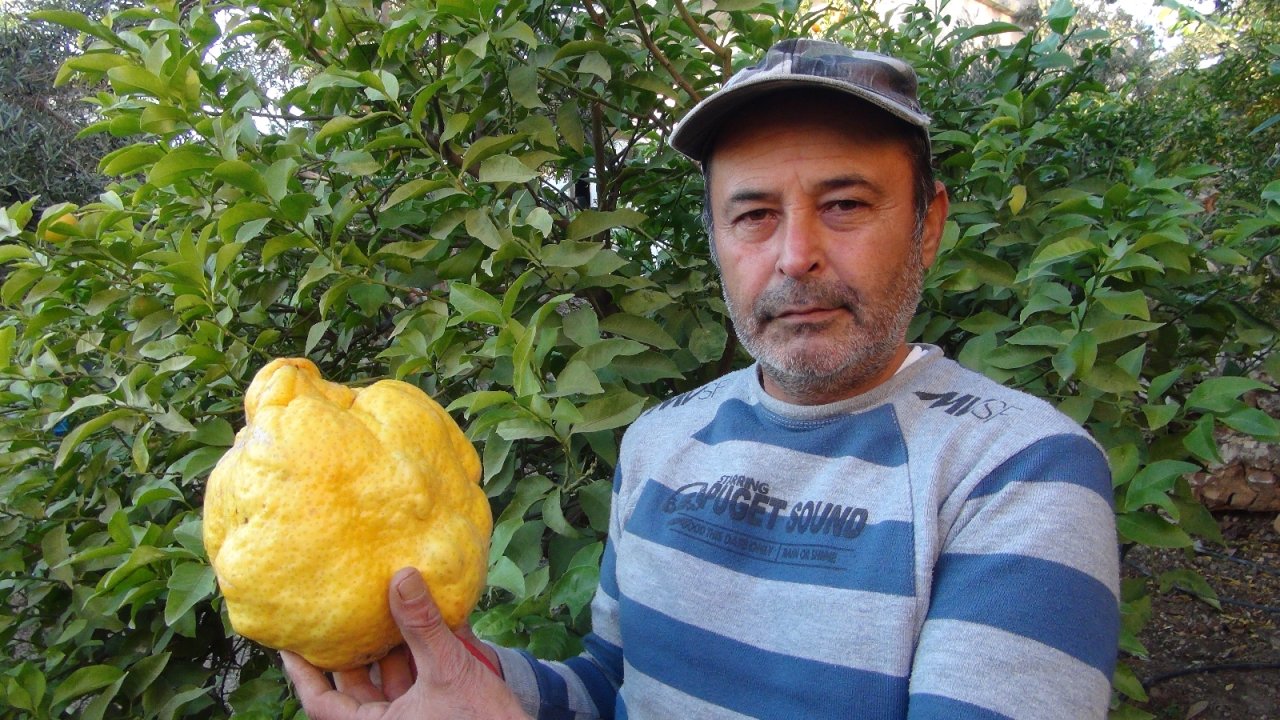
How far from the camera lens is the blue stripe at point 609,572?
155cm

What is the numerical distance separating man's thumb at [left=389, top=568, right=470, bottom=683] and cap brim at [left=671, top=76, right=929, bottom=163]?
34.6 inches

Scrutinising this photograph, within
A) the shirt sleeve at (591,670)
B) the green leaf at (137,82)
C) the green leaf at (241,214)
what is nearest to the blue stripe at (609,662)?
the shirt sleeve at (591,670)

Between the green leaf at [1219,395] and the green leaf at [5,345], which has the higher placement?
the green leaf at [1219,395]

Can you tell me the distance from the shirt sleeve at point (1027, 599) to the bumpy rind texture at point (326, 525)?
607 mm

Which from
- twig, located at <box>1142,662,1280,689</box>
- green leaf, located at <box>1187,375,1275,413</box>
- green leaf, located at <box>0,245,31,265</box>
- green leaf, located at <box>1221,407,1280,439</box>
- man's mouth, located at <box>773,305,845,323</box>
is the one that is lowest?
twig, located at <box>1142,662,1280,689</box>

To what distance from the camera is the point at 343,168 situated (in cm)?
186

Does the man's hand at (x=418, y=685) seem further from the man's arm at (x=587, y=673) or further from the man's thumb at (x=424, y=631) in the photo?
the man's arm at (x=587, y=673)

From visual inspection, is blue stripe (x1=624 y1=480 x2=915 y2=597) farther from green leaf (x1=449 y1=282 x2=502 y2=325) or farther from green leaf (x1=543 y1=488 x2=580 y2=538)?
green leaf (x1=449 y1=282 x2=502 y2=325)

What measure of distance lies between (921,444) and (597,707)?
0.80 metres

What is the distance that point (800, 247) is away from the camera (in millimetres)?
1339

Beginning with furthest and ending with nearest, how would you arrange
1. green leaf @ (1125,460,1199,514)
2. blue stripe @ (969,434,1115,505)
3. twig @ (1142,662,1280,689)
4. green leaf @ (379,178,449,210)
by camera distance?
twig @ (1142,662,1280,689)
green leaf @ (379,178,449,210)
green leaf @ (1125,460,1199,514)
blue stripe @ (969,434,1115,505)

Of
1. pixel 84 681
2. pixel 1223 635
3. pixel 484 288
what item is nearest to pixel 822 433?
pixel 484 288

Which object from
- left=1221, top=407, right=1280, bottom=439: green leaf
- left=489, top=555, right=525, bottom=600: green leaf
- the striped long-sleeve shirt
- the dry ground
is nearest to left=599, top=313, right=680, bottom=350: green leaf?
the striped long-sleeve shirt

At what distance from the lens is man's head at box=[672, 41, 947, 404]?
134cm
